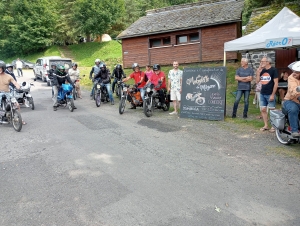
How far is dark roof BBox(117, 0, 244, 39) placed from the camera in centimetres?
1828

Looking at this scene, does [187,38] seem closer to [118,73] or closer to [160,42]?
[160,42]

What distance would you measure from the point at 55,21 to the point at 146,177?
4116 cm

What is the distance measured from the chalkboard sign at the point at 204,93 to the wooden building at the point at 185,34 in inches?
416

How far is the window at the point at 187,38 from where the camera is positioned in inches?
773

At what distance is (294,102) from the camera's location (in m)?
5.43

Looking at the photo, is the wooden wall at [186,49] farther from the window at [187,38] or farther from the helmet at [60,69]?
the helmet at [60,69]

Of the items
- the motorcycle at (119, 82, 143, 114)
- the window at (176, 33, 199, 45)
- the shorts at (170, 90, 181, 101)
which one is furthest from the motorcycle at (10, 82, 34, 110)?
the window at (176, 33, 199, 45)

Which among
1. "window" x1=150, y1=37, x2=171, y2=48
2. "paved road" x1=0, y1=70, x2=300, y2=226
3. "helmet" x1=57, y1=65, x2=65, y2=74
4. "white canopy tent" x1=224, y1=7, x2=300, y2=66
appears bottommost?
"paved road" x1=0, y1=70, x2=300, y2=226

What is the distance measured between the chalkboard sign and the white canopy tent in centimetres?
144

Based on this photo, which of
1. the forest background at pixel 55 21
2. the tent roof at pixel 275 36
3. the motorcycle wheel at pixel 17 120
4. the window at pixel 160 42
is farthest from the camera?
the forest background at pixel 55 21

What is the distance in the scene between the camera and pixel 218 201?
349cm

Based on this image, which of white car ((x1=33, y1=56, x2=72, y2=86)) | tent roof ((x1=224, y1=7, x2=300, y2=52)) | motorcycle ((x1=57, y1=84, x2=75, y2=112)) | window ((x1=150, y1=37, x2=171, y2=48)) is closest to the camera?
tent roof ((x1=224, y1=7, x2=300, y2=52))

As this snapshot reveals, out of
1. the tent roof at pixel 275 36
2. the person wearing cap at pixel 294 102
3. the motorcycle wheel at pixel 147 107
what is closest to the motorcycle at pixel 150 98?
the motorcycle wheel at pixel 147 107

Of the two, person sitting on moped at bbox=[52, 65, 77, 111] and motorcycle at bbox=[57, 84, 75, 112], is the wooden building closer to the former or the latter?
person sitting on moped at bbox=[52, 65, 77, 111]
